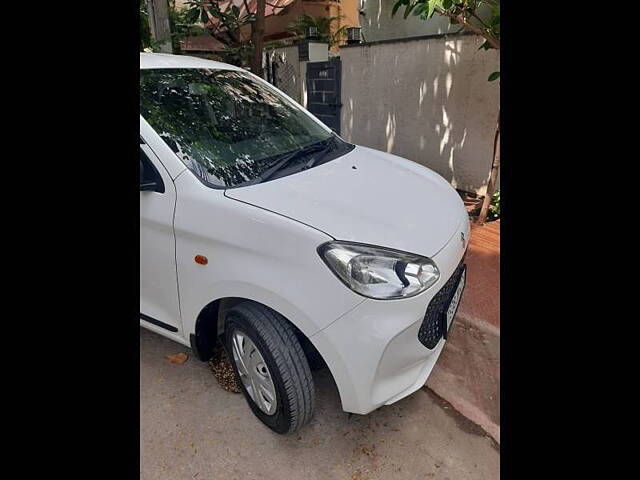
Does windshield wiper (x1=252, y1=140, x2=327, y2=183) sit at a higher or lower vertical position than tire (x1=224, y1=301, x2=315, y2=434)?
higher

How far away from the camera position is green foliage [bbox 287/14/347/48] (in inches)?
336

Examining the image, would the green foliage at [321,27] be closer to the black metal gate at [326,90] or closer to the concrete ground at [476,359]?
the black metal gate at [326,90]

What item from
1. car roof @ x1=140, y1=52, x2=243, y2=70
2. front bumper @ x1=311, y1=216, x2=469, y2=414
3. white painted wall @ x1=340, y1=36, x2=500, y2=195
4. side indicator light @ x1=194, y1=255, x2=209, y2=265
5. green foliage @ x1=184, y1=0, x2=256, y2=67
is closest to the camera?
front bumper @ x1=311, y1=216, x2=469, y2=414

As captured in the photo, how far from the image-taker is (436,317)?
182 centimetres

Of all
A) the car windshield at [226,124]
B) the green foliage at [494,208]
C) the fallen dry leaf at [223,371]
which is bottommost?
the fallen dry leaf at [223,371]

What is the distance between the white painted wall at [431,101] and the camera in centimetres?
482

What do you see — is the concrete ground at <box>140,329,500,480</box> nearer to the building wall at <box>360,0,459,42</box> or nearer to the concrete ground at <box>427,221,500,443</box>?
the concrete ground at <box>427,221,500,443</box>

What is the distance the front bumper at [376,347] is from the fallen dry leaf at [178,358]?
4.16 ft

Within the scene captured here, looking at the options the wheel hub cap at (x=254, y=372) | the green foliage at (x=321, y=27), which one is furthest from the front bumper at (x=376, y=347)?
the green foliage at (x=321, y=27)

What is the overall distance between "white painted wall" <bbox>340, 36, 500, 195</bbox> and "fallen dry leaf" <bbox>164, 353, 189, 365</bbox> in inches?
154

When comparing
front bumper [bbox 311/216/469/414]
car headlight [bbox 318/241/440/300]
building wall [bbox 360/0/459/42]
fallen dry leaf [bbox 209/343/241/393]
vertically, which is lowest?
fallen dry leaf [bbox 209/343/241/393]

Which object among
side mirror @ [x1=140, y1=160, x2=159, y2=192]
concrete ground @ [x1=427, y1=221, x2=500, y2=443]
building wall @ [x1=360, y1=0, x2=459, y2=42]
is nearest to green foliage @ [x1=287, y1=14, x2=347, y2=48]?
building wall @ [x1=360, y1=0, x2=459, y2=42]
